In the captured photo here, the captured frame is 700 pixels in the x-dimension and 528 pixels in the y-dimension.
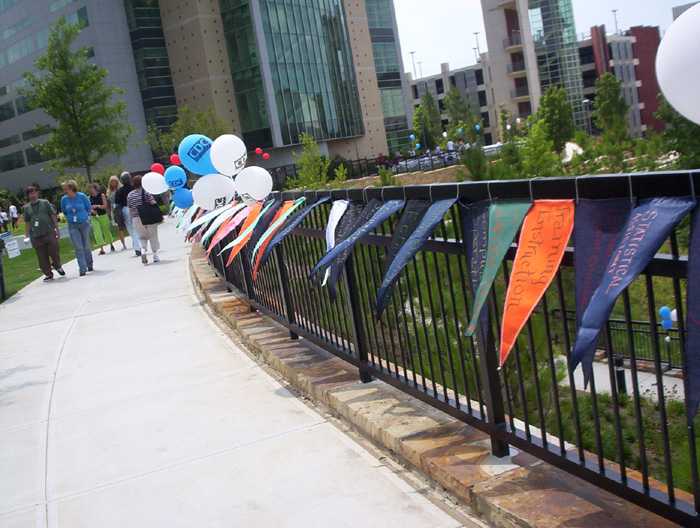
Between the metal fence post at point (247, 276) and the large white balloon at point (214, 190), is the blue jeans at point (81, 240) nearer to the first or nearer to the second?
the large white balloon at point (214, 190)

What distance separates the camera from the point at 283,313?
692 centimetres

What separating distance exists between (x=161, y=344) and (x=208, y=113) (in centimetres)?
5171

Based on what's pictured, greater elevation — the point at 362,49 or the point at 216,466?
the point at 362,49

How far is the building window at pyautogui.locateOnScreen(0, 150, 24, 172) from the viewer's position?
8350cm

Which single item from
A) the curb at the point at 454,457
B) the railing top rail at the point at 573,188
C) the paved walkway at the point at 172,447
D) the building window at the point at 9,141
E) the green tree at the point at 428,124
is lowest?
the paved walkway at the point at 172,447

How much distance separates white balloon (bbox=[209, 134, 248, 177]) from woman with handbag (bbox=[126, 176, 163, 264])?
6603mm

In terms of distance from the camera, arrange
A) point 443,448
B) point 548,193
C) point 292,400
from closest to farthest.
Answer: point 548,193
point 443,448
point 292,400

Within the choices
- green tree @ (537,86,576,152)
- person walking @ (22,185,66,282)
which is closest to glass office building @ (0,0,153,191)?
green tree @ (537,86,576,152)

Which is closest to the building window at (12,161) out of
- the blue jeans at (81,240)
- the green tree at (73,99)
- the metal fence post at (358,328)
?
the green tree at (73,99)

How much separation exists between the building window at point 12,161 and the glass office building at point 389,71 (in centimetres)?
3874

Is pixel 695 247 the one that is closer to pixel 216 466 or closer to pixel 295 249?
pixel 216 466

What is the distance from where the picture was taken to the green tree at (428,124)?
87.9m

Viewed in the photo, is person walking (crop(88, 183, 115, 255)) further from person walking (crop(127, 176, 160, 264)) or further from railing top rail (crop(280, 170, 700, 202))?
railing top rail (crop(280, 170, 700, 202))

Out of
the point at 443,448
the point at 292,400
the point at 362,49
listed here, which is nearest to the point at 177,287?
the point at 292,400
